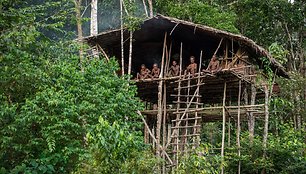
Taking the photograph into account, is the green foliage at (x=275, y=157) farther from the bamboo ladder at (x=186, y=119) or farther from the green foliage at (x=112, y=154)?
the green foliage at (x=112, y=154)

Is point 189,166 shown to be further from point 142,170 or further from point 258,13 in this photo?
point 258,13

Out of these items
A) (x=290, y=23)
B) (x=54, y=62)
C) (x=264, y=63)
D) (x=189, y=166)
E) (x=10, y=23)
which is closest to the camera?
(x=189, y=166)

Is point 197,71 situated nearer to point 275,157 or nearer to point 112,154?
point 275,157

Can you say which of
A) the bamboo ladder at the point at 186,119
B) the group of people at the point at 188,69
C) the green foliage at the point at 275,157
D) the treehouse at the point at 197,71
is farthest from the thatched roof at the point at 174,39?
the green foliage at the point at 275,157

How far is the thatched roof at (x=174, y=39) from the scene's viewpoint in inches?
447

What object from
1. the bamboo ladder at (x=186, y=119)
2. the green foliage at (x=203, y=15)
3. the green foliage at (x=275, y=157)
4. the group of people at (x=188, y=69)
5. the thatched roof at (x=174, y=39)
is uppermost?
the green foliage at (x=203, y=15)

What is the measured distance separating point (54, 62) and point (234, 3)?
466 inches

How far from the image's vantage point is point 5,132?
740 centimetres

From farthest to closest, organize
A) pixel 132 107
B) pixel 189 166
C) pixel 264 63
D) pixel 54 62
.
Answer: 1. pixel 264 63
2. pixel 132 107
3. pixel 54 62
4. pixel 189 166

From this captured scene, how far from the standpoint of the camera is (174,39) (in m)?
13.1

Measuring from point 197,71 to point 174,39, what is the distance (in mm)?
1195

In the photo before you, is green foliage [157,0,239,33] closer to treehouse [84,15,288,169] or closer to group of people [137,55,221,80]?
treehouse [84,15,288,169]

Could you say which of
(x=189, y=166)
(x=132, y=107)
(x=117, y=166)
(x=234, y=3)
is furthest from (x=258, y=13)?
(x=117, y=166)

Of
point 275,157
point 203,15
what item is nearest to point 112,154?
point 275,157
